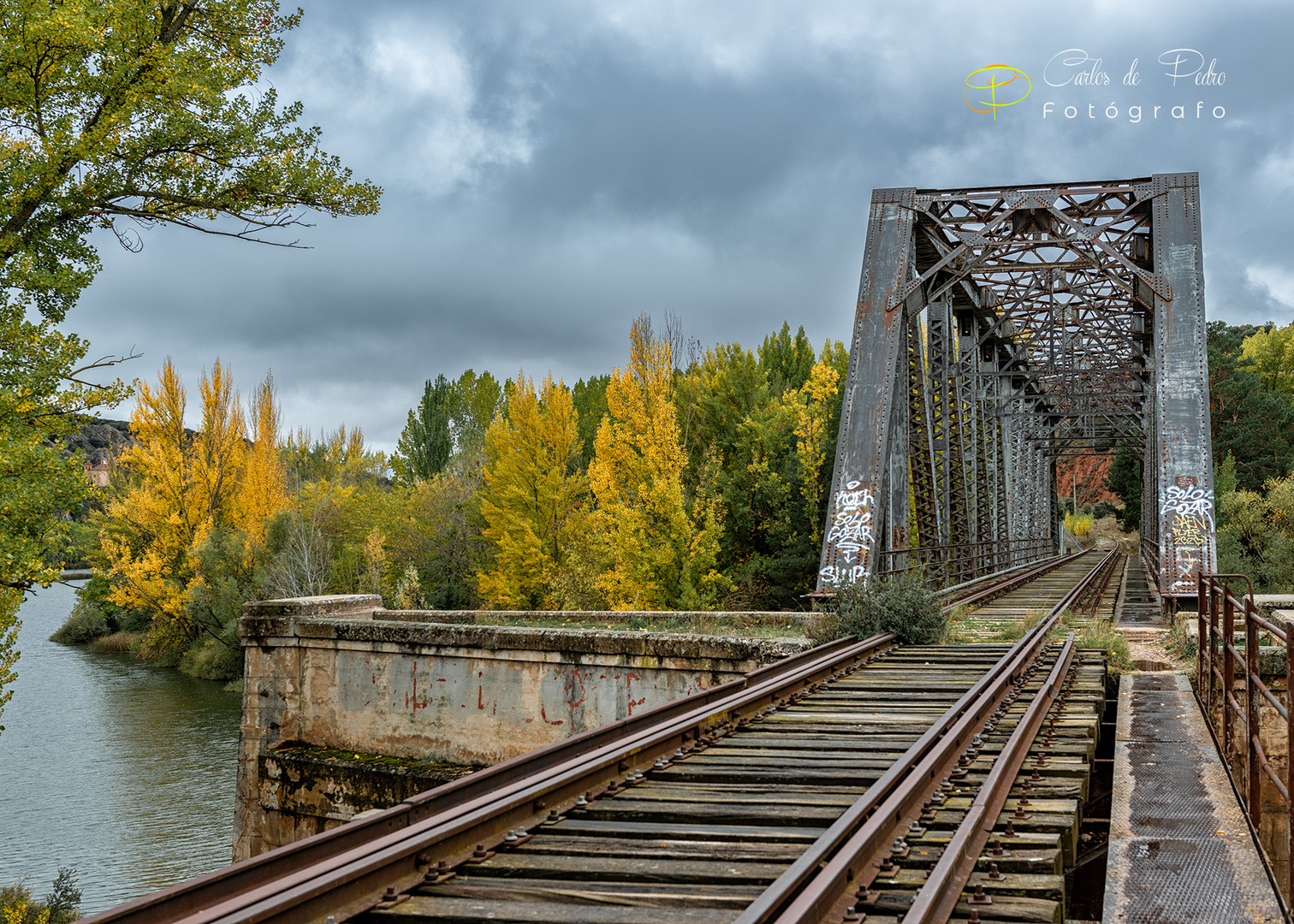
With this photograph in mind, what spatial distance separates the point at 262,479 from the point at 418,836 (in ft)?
138

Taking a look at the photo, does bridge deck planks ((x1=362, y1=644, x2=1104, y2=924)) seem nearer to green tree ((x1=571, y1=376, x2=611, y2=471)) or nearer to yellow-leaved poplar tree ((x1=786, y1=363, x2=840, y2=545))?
yellow-leaved poplar tree ((x1=786, y1=363, x2=840, y2=545))

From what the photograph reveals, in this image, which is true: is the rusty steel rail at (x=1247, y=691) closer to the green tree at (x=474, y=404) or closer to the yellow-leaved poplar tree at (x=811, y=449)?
the yellow-leaved poplar tree at (x=811, y=449)

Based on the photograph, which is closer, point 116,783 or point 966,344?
point 116,783

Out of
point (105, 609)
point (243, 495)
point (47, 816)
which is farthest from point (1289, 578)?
point (105, 609)

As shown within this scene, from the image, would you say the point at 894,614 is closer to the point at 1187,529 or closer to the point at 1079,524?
the point at 1187,529

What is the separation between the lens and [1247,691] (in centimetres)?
564

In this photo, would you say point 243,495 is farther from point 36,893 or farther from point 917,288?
point 917,288

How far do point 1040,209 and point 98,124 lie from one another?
14.2 metres

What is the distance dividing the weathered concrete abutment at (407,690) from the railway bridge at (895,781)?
60cm

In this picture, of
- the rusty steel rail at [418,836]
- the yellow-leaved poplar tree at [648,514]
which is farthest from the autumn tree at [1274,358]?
the rusty steel rail at [418,836]

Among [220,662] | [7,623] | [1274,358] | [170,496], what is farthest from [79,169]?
[1274,358]

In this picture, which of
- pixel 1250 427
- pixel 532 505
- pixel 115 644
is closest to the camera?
pixel 532 505

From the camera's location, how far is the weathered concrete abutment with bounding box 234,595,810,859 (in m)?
11.5

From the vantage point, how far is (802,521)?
29.5 metres
